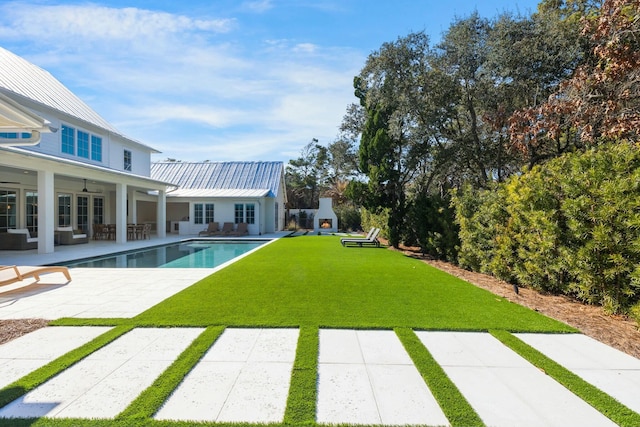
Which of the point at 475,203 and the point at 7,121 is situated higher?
the point at 7,121

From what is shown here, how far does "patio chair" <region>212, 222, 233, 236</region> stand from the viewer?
23778 mm

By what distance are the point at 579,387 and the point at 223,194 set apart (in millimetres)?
23657

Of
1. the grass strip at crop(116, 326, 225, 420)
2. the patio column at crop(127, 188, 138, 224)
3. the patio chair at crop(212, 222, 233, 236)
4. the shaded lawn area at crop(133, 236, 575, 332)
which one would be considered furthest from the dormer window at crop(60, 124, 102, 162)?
the grass strip at crop(116, 326, 225, 420)

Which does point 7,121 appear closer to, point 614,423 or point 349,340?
point 349,340

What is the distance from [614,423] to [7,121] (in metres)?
9.90

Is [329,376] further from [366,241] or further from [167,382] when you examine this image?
[366,241]

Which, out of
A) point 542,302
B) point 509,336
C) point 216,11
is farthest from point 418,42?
point 509,336

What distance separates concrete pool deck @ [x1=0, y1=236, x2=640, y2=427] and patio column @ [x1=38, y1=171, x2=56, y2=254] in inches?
348

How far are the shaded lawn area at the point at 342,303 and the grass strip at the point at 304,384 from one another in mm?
728

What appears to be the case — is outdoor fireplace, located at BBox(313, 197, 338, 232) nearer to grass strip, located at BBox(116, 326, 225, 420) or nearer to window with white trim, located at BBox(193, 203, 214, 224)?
window with white trim, located at BBox(193, 203, 214, 224)

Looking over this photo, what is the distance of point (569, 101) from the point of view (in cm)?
686

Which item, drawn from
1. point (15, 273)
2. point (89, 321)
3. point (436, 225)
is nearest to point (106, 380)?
point (89, 321)

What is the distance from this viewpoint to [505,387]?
3.18 m

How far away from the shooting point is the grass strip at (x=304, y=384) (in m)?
2.68
